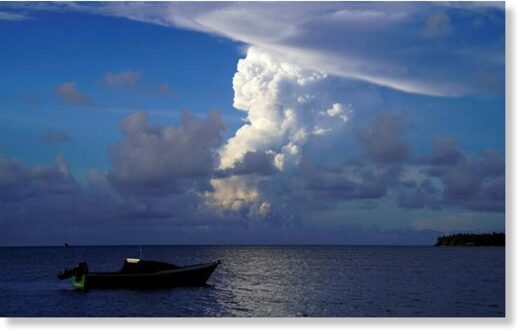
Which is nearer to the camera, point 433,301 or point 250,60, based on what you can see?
point 250,60

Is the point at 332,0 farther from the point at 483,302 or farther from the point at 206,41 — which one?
the point at 483,302

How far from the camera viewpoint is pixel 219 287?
1479 inches

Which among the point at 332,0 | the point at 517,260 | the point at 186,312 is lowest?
the point at 186,312

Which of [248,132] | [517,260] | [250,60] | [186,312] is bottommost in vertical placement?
[186,312]

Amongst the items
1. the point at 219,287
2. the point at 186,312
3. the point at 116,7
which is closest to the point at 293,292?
the point at 219,287

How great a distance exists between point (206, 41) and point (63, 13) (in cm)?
454

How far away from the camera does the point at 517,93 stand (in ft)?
57.9

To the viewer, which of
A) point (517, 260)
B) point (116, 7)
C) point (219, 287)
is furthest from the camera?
point (219, 287)

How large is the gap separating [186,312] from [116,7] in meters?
13.0

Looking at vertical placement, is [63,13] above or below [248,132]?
above

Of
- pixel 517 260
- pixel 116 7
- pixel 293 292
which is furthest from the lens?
pixel 293 292

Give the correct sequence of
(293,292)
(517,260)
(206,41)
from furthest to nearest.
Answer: (293,292)
(206,41)
(517,260)

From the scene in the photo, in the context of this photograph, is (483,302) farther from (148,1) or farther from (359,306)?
(148,1)

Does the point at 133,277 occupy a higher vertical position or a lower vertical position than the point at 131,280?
higher
